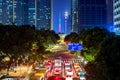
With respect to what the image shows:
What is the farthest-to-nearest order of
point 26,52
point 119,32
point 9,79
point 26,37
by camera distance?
A: 1. point 119,32
2. point 26,37
3. point 26,52
4. point 9,79

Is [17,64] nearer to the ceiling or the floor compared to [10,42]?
nearer to the floor

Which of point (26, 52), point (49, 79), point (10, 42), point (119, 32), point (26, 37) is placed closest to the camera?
point (49, 79)

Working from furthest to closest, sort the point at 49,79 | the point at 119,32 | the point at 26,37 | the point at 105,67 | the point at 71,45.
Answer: the point at 119,32
the point at 71,45
the point at 26,37
the point at 49,79
the point at 105,67

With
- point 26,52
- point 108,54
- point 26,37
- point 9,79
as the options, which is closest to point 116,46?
point 108,54

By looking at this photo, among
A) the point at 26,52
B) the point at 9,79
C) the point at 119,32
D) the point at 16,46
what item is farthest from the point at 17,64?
the point at 119,32

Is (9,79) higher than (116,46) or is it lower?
lower

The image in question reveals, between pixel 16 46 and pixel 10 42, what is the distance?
1.02 metres

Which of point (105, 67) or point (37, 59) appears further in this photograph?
point (37, 59)

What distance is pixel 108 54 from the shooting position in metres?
24.8

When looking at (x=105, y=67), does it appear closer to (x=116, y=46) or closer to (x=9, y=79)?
(x=116, y=46)

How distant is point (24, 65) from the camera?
6209 cm

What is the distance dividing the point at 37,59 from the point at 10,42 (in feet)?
42.5

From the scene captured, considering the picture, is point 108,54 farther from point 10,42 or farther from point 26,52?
Answer: point 26,52

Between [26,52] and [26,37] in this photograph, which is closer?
[26,52]
